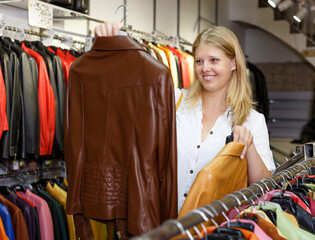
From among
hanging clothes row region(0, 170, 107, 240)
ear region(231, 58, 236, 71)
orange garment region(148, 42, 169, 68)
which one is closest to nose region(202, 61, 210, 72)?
ear region(231, 58, 236, 71)

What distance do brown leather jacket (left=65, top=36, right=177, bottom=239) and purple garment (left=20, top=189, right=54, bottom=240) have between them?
1.03 meters

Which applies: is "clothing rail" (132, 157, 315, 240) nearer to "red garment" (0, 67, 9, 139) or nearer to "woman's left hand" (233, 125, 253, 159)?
"woman's left hand" (233, 125, 253, 159)

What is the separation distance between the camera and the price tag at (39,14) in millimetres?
3205

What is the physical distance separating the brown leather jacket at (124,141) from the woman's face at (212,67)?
21 cm

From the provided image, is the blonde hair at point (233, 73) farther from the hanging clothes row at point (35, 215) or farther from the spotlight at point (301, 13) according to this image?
the spotlight at point (301, 13)

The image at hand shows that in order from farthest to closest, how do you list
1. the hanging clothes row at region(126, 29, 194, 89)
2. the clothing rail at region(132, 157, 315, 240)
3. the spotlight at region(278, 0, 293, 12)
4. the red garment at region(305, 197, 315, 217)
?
the spotlight at region(278, 0, 293, 12)
the hanging clothes row at region(126, 29, 194, 89)
the red garment at region(305, 197, 315, 217)
the clothing rail at region(132, 157, 315, 240)

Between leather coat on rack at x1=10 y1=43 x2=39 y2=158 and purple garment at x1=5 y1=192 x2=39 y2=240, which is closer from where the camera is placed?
purple garment at x1=5 y1=192 x2=39 y2=240

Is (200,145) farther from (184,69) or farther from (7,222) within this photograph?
(184,69)

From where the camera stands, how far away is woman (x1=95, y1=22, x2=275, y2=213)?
6.51 feet

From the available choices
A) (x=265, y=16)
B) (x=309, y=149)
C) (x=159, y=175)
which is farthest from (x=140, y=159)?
(x=265, y=16)

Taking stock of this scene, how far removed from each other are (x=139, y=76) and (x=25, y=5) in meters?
2.00

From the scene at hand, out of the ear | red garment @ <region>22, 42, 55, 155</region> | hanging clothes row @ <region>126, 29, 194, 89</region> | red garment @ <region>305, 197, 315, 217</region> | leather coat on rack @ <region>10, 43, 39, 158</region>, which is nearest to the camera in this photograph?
red garment @ <region>305, 197, 315, 217</region>

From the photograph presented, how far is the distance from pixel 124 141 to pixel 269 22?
6.48 meters

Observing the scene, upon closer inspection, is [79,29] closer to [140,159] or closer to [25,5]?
[25,5]
